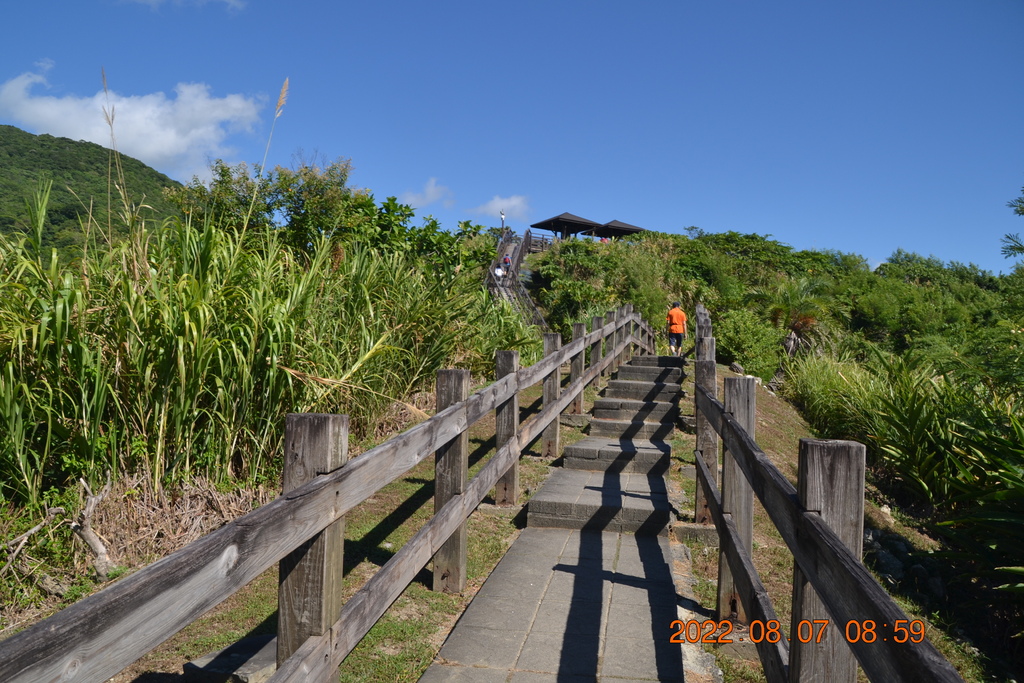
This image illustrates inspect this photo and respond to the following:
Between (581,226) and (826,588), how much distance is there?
49022 mm

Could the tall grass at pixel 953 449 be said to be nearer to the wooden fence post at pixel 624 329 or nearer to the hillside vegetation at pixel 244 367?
the hillside vegetation at pixel 244 367

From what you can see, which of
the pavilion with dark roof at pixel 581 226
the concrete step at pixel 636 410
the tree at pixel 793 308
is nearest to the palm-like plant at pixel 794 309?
the tree at pixel 793 308

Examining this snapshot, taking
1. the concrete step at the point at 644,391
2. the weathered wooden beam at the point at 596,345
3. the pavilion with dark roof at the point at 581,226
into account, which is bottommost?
the concrete step at the point at 644,391

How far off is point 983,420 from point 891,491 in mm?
2692

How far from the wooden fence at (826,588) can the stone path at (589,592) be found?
1.97 ft

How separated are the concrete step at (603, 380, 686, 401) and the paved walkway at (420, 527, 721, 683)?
500cm

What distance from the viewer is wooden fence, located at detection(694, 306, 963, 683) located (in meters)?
1.49

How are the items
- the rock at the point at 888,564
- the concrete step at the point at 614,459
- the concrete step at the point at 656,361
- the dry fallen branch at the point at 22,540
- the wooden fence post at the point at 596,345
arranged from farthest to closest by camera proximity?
1. the concrete step at the point at 656,361
2. the wooden fence post at the point at 596,345
3. the concrete step at the point at 614,459
4. the rock at the point at 888,564
5. the dry fallen branch at the point at 22,540

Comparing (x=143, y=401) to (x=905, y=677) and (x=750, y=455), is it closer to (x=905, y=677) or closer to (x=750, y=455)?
(x=750, y=455)

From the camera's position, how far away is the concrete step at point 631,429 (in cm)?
848

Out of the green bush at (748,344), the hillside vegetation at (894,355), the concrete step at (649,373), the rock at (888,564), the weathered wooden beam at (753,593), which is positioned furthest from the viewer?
the green bush at (748,344)

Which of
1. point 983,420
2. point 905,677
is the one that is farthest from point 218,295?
point 983,420

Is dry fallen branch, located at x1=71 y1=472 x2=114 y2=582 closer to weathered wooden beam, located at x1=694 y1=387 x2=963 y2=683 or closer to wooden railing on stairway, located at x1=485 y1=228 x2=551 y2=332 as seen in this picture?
weathered wooden beam, located at x1=694 y1=387 x2=963 y2=683

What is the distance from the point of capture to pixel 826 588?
1.96m
